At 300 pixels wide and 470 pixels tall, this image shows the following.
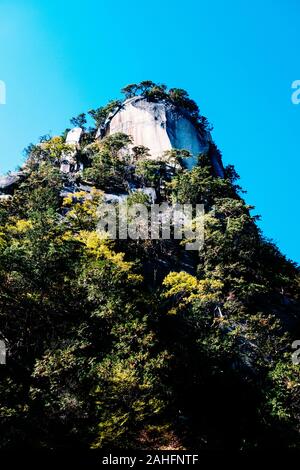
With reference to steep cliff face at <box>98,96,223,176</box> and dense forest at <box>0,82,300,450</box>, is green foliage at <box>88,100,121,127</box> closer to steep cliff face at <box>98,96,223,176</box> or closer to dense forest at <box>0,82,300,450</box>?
steep cliff face at <box>98,96,223,176</box>

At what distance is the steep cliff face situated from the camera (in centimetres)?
4278

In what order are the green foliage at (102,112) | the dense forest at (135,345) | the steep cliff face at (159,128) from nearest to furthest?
the dense forest at (135,345)
the steep cliff face at (159,128)
the green foliage at (102,112)

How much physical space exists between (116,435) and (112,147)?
100.0ft

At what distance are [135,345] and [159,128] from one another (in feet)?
106

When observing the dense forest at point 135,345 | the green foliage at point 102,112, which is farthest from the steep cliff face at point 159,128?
the dense forest at point 135,345

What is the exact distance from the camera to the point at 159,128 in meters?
43.3

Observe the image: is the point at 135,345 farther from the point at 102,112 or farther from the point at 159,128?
the point at 102,112

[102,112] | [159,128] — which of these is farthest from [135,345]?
[102,112]

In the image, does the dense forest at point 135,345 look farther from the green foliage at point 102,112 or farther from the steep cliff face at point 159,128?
the green foliage at point 102,112

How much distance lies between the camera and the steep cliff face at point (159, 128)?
4278 cm

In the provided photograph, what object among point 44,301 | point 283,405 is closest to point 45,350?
point 44,301

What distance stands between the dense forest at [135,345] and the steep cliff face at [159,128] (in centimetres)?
1749

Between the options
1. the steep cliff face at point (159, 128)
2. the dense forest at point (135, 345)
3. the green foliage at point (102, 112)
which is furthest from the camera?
the green foliage at point (102, 112)

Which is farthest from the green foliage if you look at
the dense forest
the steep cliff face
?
the dense forest
